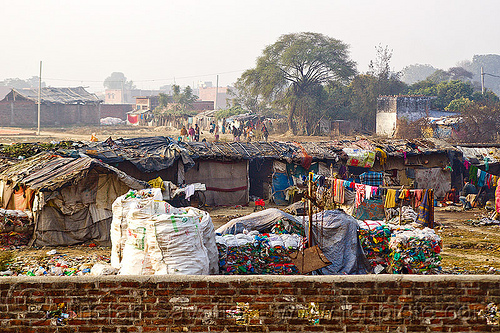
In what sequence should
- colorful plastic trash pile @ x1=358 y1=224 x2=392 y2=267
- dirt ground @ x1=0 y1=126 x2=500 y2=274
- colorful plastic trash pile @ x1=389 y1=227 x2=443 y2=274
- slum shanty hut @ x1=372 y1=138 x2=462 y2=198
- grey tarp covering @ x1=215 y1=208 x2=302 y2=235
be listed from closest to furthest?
colorful plastic trash pile @ x1=389 y1=227 x2=443 y2=274
colorful plastic trash pile @ x1=358 y1=224 x2=392 y2=267
grey tarp covering @ x1=215 y1=208 x2=302 y2=235
dirt ground @ x1=0 y1=126 x2=500 y2=274
slum shanty hut @ x1=372 y1=138 x2=462 y2=198

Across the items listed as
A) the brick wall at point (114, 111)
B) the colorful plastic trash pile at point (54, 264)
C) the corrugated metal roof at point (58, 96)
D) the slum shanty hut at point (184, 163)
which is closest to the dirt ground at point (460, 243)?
the colorful plastic trash pile at point (54, 264)

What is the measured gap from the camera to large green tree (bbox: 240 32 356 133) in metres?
43.5

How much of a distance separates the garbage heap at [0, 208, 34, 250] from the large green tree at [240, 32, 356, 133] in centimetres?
3231

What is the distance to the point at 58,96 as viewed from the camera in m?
50.4

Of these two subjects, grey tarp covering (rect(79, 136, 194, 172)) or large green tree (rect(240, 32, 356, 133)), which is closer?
grey tarp covering (rect(79, 136, 194, 172))

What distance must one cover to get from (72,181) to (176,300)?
8.01 metres

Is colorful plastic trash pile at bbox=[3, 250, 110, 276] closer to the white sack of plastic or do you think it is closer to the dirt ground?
the dirt ground

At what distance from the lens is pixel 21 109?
46.4 metres

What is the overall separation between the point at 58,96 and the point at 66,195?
41.7m

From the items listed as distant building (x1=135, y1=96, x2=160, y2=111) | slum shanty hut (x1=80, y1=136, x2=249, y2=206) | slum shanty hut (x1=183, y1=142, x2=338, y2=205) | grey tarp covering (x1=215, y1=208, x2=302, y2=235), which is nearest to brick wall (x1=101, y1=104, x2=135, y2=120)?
distant building (x1=135, y1=96, x2=160, y2=111)

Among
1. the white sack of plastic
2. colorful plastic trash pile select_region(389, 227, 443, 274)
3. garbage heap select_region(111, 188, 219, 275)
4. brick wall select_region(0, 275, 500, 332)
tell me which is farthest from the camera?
colorful plastic trash pile select_region(389, 227, 443, 274)

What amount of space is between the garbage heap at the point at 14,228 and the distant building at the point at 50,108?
37.8m

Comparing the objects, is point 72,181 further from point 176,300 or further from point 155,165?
point 176,300

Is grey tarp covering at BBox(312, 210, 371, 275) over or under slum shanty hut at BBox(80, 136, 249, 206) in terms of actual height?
under
